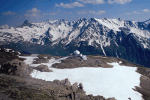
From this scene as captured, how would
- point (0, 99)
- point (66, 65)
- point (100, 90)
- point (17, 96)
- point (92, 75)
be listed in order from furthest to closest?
point (66, 65) < point (92, 75) < point (100, 90) < point (17, 96) < point (0, 99)

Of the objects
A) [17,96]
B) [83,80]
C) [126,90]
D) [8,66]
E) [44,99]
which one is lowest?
[126,90]

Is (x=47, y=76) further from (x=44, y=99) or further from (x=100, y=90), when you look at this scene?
(x=44, y=99)

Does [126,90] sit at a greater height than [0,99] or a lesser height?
lesser

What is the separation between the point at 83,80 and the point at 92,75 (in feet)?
23.9

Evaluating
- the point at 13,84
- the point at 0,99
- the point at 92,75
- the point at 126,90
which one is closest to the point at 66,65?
the point at 92,75

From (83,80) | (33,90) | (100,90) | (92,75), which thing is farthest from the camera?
(92,75)

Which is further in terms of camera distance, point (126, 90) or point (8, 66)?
point (126, 90)

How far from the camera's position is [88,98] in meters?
27.4

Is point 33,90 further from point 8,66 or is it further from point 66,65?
point 66,65

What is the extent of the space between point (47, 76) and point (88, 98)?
930 inches

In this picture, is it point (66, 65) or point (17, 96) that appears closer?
point (17, 96)

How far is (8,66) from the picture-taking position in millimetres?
32875

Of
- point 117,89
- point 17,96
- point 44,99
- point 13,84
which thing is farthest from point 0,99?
point 117,89

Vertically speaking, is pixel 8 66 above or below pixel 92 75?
above
